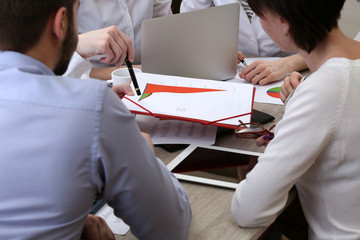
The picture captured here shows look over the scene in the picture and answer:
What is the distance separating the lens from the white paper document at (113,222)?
0.78 m

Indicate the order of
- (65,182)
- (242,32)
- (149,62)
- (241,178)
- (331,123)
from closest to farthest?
(65,182)
(331,123)
(241,178)
(149,62)
(242,32)

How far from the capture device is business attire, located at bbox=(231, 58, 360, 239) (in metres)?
0.76

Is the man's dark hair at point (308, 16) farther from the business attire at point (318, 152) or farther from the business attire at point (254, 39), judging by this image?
the business attire at point (254, 39)

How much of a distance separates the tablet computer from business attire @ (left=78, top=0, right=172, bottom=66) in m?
0.92

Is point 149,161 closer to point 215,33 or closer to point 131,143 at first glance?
point 131,143

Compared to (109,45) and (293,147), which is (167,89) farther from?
(293,147)

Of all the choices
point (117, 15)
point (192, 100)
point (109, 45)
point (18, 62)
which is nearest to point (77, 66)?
point (109, 45)

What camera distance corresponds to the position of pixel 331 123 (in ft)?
2.50

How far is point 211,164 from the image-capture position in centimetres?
96

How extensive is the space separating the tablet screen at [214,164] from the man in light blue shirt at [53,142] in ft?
0.93

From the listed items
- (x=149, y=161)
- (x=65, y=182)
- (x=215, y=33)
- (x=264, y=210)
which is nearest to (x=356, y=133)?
(x=264, y=210)

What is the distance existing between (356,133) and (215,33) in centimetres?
72

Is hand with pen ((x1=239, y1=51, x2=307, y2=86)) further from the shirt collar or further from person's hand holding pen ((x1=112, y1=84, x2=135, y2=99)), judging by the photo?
the shirt collar

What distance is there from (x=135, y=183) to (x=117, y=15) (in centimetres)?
136
